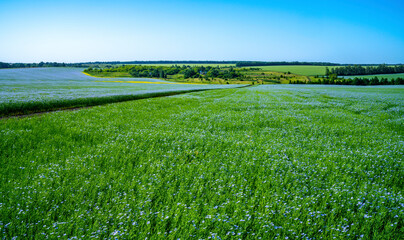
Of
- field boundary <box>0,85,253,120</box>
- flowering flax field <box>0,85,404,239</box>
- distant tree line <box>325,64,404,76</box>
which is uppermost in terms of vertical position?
distant tree line <box>325,64,404,76</box>

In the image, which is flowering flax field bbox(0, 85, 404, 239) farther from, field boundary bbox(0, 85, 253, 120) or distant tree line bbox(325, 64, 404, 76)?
distant tree line bbox(325, 64, 404, 76)

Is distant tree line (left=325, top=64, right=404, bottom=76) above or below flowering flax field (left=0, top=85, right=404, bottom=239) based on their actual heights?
above

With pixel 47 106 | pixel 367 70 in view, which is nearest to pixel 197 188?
pixel 47 106

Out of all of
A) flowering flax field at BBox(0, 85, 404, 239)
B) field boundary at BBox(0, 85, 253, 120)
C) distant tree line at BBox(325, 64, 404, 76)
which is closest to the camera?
flowering flax field at BBox(0, 85, 404, 239)

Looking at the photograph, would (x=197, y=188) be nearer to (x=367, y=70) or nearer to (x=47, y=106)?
(x=47, y=106)

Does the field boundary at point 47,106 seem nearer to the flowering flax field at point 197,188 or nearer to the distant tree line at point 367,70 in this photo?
the flowering flax field at point 197,188

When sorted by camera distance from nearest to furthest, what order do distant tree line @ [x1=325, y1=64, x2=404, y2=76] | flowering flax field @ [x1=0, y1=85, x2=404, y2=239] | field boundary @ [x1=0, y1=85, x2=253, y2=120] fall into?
1. flowering flax field @ [x1=0, y1=85, x2=404, y2=239]
2. field boundary @ [x1=0, y1=85, x2=253, y2=120]
3. distant tree line @ [x1=325, y1=64, x2=404, y2=76]

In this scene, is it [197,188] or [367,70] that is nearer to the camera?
[197,188]

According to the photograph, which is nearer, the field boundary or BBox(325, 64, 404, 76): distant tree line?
the field boundary

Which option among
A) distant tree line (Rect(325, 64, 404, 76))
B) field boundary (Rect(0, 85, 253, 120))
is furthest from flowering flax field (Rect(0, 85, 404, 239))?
distant tree line (Rect(325, 64, 404, 76))

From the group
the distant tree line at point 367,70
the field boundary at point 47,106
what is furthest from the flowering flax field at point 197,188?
the distant tree line at point 367,70

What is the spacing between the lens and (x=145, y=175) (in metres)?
5.05

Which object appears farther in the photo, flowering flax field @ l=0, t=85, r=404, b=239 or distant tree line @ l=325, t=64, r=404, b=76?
distant tree line @ l=325, t=64, r=404, b=76

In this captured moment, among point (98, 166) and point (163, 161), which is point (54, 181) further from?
point (163, 161)
